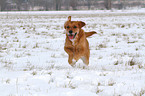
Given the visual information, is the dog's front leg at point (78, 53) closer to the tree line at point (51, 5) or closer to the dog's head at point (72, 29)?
the dog's head at point (72, 29)

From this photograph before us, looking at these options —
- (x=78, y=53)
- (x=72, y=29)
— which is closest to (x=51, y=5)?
(x=78, y=53)

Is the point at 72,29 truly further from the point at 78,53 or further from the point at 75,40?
the point at 78,53

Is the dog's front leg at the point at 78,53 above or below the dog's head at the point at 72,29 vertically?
below

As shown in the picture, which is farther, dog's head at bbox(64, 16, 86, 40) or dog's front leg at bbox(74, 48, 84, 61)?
dog's front leg at bbox(74, 48, 84, 61)

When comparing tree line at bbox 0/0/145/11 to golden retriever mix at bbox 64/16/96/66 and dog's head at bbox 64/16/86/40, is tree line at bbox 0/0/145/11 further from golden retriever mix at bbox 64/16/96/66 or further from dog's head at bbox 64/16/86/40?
dog's head at bbox 64/16/86/40

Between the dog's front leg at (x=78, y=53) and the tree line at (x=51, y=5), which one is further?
the tree line at (x=51, y=5)

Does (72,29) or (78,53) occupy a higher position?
(72,29)

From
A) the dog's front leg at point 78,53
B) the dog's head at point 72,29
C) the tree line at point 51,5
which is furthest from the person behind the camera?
the tree line at point 51,5

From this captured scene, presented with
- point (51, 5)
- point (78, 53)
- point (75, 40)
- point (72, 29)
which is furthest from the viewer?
point (51, 5)

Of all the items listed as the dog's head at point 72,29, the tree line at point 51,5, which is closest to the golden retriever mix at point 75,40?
the dog's head at point 72,29

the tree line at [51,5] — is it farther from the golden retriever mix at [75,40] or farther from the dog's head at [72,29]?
the dog's head at [72,29]

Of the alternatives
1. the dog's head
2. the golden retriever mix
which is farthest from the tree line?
the dog's head

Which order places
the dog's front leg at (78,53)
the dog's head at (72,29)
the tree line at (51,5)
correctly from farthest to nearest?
the tree line at (51,5), the dog's front leg at (78,53), the dog's head at (72,29)

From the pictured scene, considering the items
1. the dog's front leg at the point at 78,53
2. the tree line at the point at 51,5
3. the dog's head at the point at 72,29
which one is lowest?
the dog's front leg at the point at 78,53
